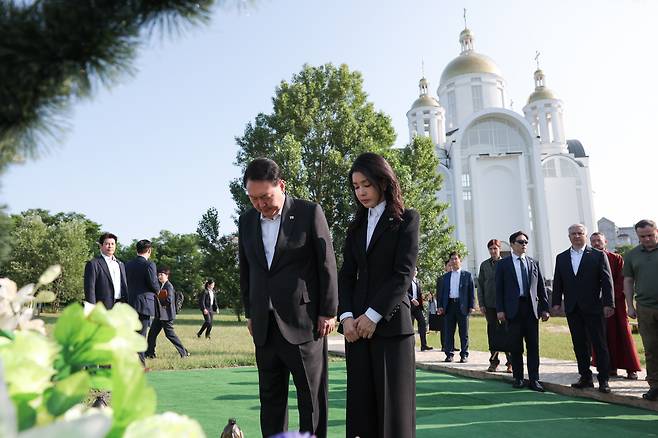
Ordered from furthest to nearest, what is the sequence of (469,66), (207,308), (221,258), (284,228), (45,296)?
1. (469,66)
2. (221,258)
3. (207,308)
4. (284,228)
5. (45,296)

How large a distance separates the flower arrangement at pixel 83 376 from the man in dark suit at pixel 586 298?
6941 millimetres

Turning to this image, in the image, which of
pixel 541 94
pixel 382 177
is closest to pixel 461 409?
pixel 382 177

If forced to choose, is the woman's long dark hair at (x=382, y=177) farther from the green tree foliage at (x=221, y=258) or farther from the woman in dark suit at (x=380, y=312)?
the green tree foliage at (x=221, y=258)

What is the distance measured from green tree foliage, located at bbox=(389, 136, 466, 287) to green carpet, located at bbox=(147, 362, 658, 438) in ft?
58.9

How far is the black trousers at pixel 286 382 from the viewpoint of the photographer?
354 cm

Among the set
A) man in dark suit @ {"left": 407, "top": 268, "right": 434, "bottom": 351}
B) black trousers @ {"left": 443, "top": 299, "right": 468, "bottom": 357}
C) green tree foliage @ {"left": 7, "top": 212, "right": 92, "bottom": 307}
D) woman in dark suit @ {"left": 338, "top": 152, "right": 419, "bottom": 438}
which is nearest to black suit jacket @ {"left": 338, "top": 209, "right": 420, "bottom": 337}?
woman in dark suit @ {"left": 338, "top": 152, "right": 419, "bottom": 438}

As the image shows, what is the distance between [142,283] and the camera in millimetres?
9398

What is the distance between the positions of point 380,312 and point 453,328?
7793 mm

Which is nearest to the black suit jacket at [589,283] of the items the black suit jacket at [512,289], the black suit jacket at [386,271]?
the black suit jacket at [512,289]

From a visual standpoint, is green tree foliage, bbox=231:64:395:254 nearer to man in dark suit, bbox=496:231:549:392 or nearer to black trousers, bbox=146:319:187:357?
black trousers, bbox=146:319:187:357

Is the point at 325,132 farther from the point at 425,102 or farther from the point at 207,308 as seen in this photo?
the point at 425,102

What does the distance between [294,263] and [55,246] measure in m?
47.0

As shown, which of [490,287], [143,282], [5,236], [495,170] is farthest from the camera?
[495,170]

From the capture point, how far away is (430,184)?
27609 millimetres
